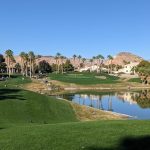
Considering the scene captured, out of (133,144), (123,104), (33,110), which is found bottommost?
(123,104)

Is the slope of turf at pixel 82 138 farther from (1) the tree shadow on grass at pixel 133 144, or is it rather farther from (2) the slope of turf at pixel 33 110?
(2) the slope of turf at pixel 33 110

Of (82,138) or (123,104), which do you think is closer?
(82,138)

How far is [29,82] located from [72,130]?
123m

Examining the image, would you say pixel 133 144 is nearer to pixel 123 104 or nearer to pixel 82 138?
pixel 82 138

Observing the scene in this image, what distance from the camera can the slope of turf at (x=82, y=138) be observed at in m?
17.6

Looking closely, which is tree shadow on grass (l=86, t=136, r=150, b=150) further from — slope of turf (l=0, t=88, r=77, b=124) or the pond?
the pond

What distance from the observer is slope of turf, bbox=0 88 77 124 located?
40.8 metres

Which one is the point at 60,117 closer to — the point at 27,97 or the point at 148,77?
the point at 27,97

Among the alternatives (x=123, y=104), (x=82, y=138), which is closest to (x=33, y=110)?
(x=82, y=138)

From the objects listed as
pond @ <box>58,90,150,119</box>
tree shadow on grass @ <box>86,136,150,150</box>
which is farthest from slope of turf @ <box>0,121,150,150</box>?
pond @ <box>58,90,150,119</box>

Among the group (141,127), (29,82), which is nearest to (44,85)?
(29,82)

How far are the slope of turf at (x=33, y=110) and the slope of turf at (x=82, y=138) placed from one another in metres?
15.9

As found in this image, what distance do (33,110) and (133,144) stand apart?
29917 millimetres

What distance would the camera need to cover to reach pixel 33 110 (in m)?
46.7
